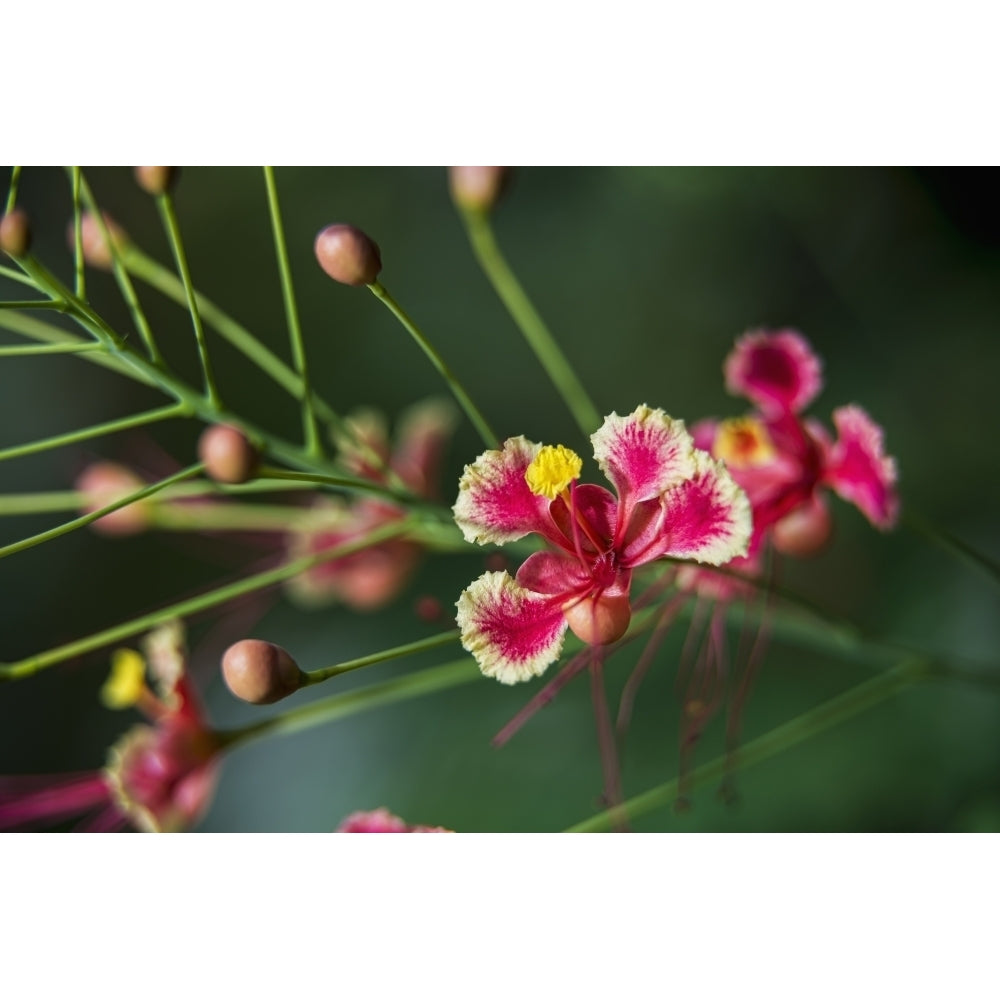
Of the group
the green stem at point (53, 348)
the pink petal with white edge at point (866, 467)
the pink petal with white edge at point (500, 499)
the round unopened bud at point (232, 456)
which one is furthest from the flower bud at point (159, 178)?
the pink petal with white edge at point (866, 467)

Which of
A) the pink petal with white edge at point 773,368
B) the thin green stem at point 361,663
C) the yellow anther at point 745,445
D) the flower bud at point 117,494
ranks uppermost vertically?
the flower bud at point 117,494

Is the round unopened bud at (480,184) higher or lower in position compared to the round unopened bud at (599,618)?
higher

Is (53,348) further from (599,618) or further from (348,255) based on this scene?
(599,618)

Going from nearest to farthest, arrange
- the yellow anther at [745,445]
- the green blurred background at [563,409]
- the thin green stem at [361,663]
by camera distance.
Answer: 1. the thin green stem at [361,663]
2. the yellow anther at [745,445]
3. the green blurred background at [563,409]

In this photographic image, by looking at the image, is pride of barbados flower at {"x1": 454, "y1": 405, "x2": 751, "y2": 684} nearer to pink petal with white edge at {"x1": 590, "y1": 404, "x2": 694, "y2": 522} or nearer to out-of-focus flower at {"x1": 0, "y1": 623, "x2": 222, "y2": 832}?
pink petal with white edge at {"x1": 590, "y1": 404, "x2": 694, "y2": 522}

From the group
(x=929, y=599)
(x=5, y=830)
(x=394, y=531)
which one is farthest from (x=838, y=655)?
(x=5, y=830)

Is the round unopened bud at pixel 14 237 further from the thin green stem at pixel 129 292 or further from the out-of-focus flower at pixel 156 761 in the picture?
the out-of-focus flower at pixel 156 761
